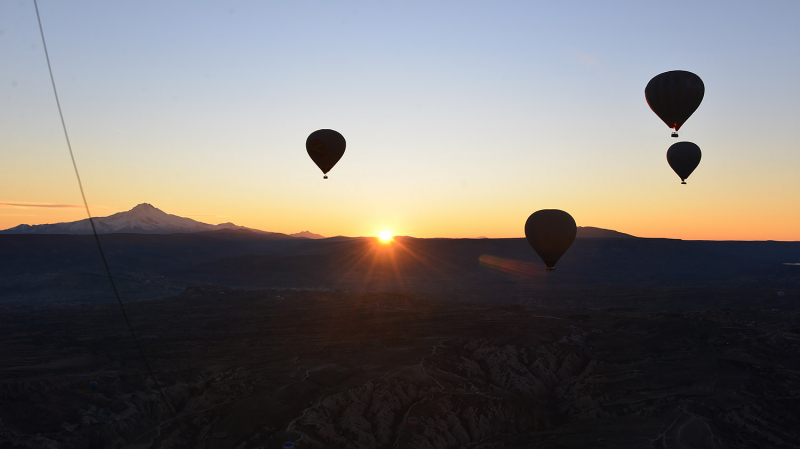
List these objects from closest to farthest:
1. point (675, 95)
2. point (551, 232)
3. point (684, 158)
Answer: point (551, 232)
point (675, 95)
point (684, 158)

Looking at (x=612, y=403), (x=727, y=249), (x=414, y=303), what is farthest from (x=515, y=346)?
(x=727, y=249)

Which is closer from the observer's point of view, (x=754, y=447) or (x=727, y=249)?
(x=754, y=447)

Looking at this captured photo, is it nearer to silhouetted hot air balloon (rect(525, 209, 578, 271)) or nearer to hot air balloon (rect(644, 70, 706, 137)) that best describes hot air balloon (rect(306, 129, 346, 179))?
silhouetted hot air balloon (rect(525, 209, 578, 271))

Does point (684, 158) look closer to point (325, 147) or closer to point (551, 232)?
point (551, 232)

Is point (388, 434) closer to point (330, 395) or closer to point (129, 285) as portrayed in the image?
point (330, 395)

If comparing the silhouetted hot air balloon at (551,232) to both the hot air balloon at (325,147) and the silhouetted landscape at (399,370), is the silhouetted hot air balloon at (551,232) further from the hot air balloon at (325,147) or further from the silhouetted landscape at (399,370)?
the hot air balloon at (325,147)

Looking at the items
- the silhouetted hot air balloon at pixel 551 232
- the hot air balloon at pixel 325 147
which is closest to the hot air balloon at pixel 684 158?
the silhouetted hot air balloon at pixel 551 232

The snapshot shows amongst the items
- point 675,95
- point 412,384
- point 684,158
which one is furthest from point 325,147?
point 684,158

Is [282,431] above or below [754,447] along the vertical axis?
above
